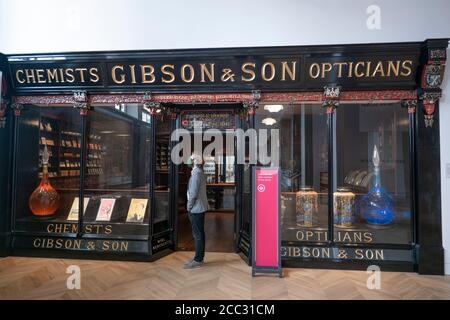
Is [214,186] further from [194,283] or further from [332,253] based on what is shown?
[194,283]

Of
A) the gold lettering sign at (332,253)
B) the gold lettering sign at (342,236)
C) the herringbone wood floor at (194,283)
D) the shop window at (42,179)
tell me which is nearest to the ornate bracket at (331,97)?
the gold lettering sign at (342,236)

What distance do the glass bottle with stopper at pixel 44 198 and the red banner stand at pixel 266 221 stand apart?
3736 mm

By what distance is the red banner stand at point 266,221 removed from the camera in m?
3.53

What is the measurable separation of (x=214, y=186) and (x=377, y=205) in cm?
470

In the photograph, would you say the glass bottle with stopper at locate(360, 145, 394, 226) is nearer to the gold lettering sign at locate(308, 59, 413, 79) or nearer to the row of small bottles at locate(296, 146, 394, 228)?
the row of small bottles at locate(296, 146, 394, 228)

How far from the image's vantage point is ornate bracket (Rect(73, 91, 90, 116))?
4285 millimetres

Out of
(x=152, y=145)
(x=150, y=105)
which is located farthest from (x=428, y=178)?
(x=150, y=105)

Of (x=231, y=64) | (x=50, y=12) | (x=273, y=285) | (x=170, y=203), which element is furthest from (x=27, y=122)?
(x=273, y=285)

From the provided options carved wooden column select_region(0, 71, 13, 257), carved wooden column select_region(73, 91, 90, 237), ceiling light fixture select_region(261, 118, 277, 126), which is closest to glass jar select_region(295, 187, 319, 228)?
ceiling light fixture select_region(261, 118, 277, 126)

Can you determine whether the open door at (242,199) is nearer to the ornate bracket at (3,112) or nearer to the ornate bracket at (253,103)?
the ornate bracket at (253,103)

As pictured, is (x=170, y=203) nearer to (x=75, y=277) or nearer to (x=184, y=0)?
(x=75, y=277)

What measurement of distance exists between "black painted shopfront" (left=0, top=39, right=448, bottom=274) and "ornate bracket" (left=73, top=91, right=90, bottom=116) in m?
0.02

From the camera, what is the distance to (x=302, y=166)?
187 inches
